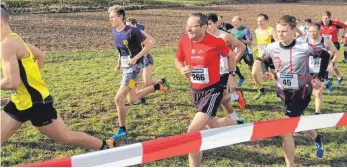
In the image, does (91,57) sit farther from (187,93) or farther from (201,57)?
(201,57)

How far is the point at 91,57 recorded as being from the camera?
1380cm

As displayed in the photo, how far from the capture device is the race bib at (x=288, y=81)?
199 inches

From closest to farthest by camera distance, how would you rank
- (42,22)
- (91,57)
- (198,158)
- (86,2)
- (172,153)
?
(172,153), (198,158), (91,57), (42,22), (86,2)

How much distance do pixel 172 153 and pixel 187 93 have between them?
545cm

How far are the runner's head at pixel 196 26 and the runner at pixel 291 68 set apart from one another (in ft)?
3.01

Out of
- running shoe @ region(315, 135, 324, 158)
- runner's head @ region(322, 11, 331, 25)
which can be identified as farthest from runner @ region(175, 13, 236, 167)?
runner's head @ region(322, 11, 331, 25)

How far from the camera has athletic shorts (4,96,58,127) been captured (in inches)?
166

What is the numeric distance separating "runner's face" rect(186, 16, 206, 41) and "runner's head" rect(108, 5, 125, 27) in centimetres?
165

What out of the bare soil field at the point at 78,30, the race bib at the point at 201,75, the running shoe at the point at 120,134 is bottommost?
the bare soil field at the point at 78,30

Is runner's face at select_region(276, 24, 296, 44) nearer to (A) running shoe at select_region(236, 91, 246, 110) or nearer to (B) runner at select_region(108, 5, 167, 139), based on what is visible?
(B) runner at select_region(108, 5, 167, 139)

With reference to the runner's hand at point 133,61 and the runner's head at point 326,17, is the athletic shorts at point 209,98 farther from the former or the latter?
the runner's head at point 326,17

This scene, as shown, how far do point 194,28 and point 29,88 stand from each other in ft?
6.54

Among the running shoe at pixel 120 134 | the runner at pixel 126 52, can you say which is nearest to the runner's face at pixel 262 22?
the runner at pixel 126 52

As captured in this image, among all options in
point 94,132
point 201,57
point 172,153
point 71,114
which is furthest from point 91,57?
point 172,153
